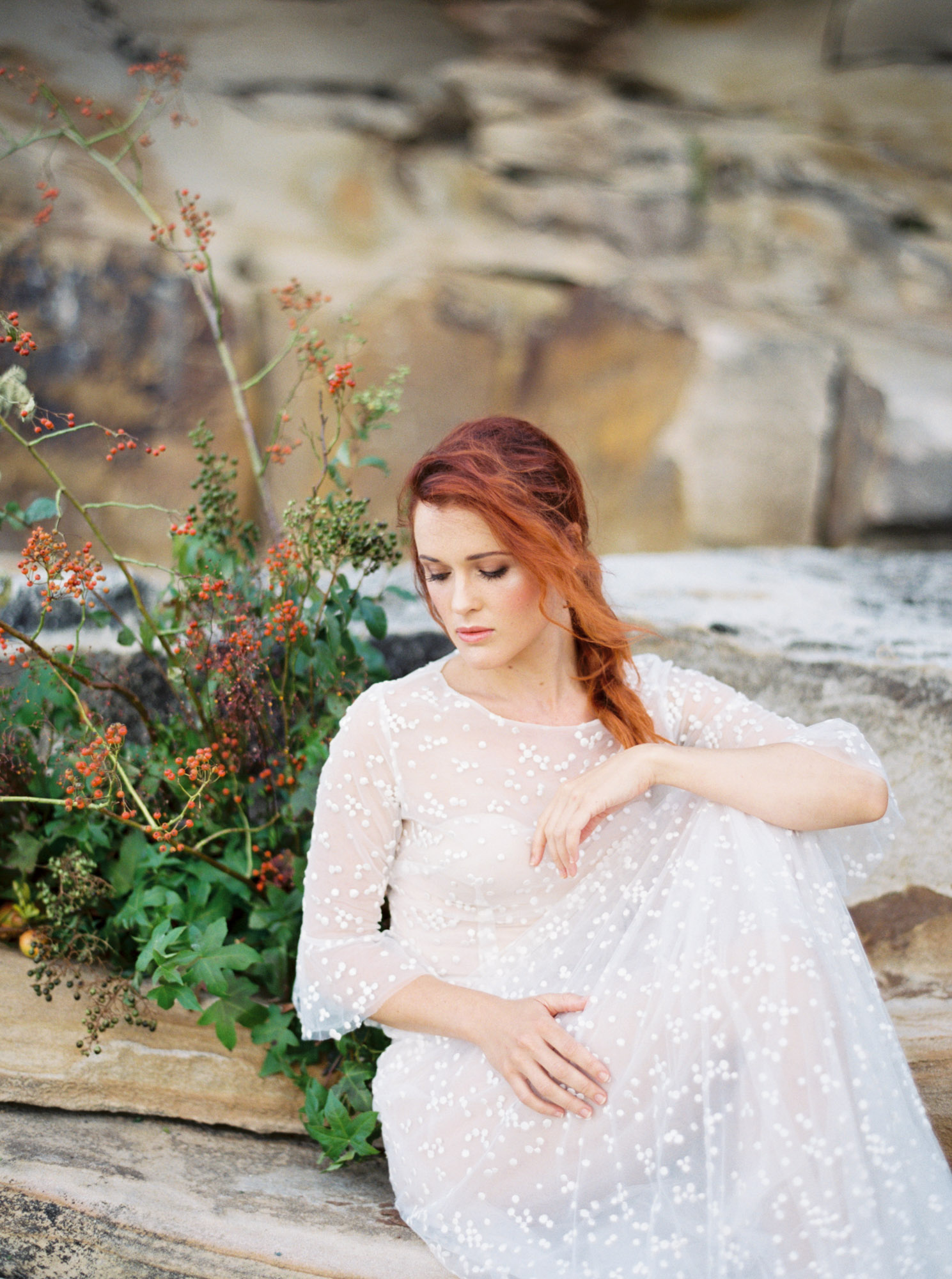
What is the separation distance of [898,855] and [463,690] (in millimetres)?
1316

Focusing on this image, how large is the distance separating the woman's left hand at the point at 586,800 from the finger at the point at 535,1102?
1.15ft

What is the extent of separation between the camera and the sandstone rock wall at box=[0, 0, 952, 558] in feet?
15.6

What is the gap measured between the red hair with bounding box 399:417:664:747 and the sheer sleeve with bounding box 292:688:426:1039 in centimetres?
32

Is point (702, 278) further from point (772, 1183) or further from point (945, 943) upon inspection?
point (772, 1183)

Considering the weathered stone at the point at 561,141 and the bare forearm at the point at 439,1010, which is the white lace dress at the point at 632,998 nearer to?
the bare forearm at the point at 439,1010

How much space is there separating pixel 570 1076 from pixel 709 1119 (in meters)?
0.22

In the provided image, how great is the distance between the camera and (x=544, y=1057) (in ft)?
5.47

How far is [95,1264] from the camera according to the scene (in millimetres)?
1796

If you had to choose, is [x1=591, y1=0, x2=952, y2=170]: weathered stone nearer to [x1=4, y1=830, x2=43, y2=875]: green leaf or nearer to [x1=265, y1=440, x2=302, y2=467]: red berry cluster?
[x1=265, y1=440, x2=302, y2=467]: red berry cluster

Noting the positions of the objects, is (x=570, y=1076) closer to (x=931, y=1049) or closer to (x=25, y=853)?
(x=931, y=1049)

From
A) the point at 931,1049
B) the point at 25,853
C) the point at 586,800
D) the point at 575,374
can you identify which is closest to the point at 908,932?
the point at 931,1049

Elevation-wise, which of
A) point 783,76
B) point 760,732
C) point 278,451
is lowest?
point 760,732

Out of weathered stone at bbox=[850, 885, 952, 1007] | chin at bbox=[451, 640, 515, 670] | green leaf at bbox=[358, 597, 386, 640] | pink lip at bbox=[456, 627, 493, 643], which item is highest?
pink lip at bbox=[456, 627, 493, 643]

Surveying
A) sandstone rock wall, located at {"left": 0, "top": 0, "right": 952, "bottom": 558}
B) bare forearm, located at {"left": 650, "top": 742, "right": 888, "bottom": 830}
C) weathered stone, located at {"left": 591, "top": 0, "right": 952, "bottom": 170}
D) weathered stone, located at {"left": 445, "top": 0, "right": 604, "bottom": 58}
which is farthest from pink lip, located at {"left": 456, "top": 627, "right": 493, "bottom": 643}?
weathered stone, located at {"left": 591, "top": 0, "right": 952, "bottom": 170}
